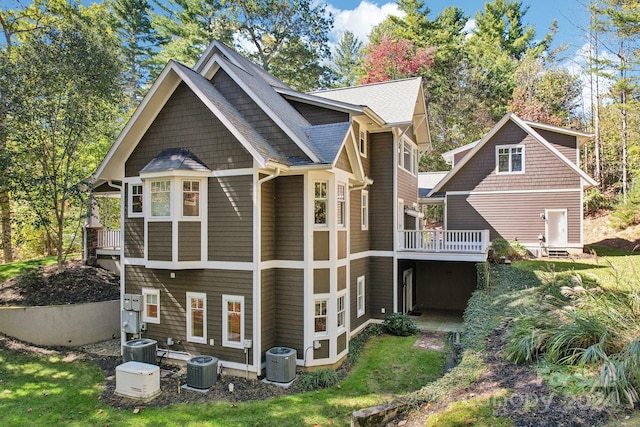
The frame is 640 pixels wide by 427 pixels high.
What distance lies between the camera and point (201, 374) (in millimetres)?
9391

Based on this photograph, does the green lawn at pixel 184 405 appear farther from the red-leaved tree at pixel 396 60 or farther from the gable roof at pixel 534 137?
the red-leaved tree at pixel 396 60

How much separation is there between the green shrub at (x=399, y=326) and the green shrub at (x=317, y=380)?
451 cm

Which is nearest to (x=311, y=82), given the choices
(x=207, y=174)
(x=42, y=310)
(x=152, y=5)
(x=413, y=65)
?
(x=413, y=65)

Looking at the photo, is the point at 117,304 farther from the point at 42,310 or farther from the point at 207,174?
the point at 207,174

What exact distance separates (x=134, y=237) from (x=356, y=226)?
24.5ft

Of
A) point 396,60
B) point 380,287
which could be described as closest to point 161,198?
point 380,287

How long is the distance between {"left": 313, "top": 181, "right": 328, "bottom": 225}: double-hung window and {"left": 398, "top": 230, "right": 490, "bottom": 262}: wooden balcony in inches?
211

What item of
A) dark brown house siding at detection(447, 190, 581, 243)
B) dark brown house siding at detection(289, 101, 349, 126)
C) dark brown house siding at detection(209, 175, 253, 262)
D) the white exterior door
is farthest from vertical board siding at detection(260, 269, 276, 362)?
the white exterior door

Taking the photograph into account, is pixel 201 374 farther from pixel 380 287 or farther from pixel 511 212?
pixel 511 212

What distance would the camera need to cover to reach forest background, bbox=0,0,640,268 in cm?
1394

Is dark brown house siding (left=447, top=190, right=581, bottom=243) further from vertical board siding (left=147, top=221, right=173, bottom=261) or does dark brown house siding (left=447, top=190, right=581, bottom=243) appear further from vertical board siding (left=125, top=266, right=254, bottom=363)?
vertical board siding (left=147, top=221, right=173, bottom=261)

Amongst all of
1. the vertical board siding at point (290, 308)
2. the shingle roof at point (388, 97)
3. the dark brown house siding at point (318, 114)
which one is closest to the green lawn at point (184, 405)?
the vertical board siding at point (290, 308)

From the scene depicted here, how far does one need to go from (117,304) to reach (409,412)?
1197cm

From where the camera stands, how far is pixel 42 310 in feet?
40.2
